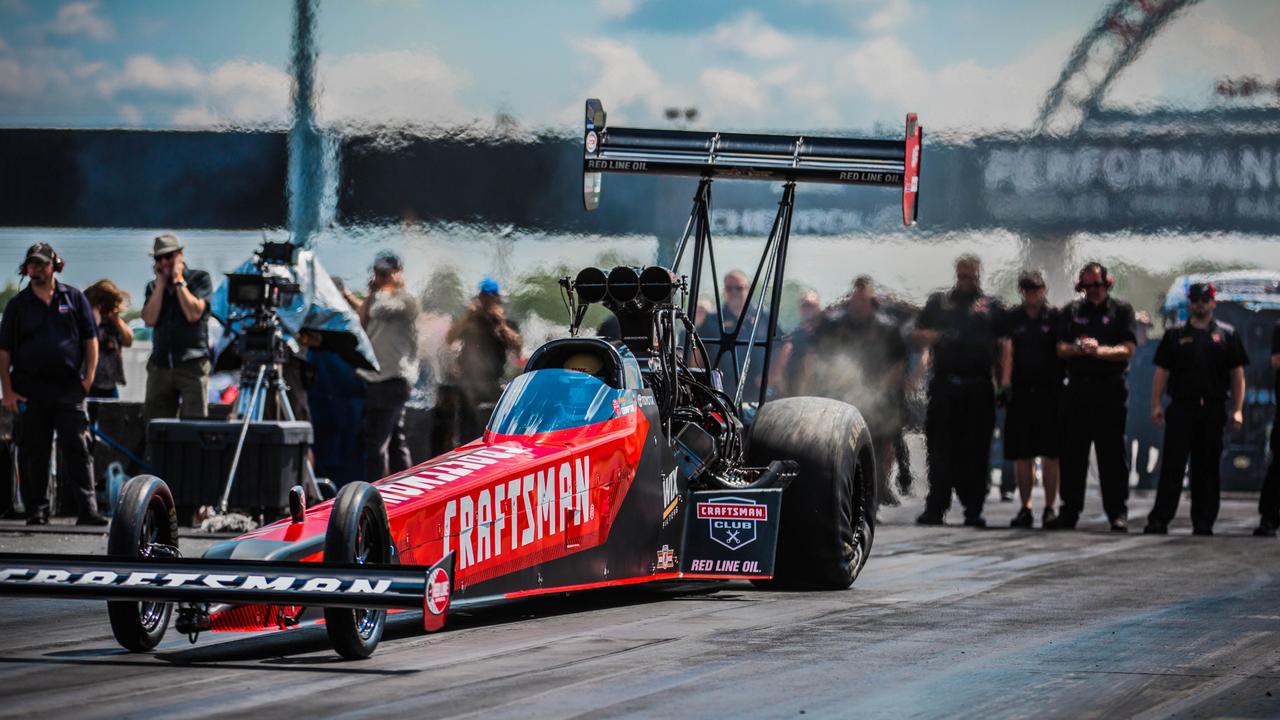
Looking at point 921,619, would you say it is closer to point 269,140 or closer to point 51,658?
point 51,658

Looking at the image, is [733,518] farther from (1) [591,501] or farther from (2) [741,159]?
(2) [741,159]

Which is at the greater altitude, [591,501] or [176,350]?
[176,350]

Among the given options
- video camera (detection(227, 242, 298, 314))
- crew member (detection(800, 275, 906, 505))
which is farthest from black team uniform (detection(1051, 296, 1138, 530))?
video camera (detection(227, 242, 298, 314))

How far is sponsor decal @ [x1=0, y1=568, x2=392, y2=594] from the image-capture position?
588 centimetres

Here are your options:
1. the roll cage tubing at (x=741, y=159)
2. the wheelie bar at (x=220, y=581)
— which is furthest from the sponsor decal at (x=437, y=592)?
the roll cage tubing at (x=741, y=159)

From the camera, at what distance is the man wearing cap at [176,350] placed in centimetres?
1306

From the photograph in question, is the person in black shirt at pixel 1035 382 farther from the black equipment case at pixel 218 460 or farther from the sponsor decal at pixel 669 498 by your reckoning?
the sponsor decal at pixel 669 498

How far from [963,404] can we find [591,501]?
24.9 ft

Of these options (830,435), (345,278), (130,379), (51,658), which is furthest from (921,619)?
(130,379)

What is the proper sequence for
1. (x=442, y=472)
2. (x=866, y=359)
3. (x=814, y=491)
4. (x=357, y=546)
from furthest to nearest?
(x=866, y=359), (x=814, y=491), (x=442, y=472), (x=357, y=546)

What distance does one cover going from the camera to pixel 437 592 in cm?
600

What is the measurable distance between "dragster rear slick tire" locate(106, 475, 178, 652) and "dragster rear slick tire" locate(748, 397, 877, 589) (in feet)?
11.8

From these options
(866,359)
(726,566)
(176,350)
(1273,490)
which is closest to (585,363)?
(726,566)

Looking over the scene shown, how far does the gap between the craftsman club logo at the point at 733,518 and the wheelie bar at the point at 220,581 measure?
119 inches
